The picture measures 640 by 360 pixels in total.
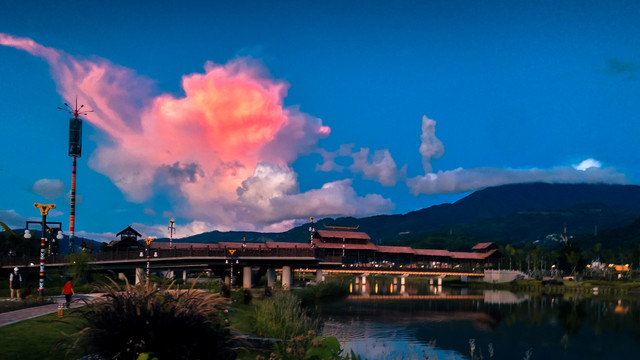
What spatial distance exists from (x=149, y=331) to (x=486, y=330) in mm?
38837

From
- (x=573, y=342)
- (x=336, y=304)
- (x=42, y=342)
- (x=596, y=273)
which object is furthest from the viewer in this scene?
(x=596, y=273)

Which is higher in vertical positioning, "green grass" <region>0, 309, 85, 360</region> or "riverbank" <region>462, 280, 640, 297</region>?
"green grass" <region>0, 309, 85, 360</region>

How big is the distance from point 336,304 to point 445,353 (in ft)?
99.7

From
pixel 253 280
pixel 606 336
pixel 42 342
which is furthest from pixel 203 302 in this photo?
pixel 253 280

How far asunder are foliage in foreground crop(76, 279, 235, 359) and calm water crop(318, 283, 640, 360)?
1316cm

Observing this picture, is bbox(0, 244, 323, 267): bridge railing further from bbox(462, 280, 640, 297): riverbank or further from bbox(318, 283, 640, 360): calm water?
bbox(462, 280, 640, 297): riverbank

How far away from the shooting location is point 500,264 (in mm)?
143125

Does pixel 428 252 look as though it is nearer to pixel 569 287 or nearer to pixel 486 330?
pixel 569 287

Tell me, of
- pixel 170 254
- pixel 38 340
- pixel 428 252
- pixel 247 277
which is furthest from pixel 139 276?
pixel 428 252

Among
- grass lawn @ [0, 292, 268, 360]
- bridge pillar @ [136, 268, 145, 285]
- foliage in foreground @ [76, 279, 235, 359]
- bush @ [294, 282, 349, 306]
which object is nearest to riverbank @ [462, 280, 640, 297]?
bush @ [294, 282, 349, 306]

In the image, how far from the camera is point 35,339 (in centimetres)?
1998

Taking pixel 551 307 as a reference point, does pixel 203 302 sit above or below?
above

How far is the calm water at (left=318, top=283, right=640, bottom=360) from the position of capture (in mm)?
33031

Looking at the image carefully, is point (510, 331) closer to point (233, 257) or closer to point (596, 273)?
point (233, 257)
